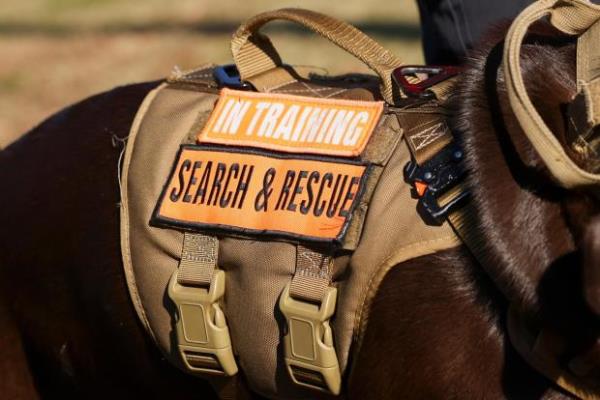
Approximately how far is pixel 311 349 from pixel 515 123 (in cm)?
53

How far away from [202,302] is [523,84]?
0.73 metres

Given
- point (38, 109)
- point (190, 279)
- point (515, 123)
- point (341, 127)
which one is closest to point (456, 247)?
point (515, 123)

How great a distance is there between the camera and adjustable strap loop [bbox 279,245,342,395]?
1.87 meters

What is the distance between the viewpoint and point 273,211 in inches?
77.1

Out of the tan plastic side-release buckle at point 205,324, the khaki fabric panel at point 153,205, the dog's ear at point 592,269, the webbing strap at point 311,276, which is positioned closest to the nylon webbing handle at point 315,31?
the khaki fabric panel at point 153,205

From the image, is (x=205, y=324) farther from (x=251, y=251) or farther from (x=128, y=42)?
(x=128, y=42)

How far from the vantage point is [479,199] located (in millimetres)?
1706

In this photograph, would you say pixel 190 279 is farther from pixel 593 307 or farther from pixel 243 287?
pixel 593 307

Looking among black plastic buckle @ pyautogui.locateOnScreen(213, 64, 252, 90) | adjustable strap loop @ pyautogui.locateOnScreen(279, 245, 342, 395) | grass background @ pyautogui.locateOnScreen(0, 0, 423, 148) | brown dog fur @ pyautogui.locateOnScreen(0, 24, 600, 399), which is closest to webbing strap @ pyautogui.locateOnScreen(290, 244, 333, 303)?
adjustable strap loop @ pyautogui.locateOnScreen(279, 245, 342, 395)

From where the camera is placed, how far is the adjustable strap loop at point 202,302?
201cm

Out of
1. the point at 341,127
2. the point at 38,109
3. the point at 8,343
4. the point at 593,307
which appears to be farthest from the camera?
the point at 38,109

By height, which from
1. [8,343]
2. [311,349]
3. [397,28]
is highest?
[311,349]

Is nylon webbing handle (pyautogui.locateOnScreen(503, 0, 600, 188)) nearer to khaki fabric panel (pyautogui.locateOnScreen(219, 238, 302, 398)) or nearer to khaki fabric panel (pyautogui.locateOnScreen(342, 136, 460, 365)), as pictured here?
khaki fabric panel (pyautogui.locateOnScreen(342, 136, 460, 365))

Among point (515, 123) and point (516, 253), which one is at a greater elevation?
point (515, 123)
